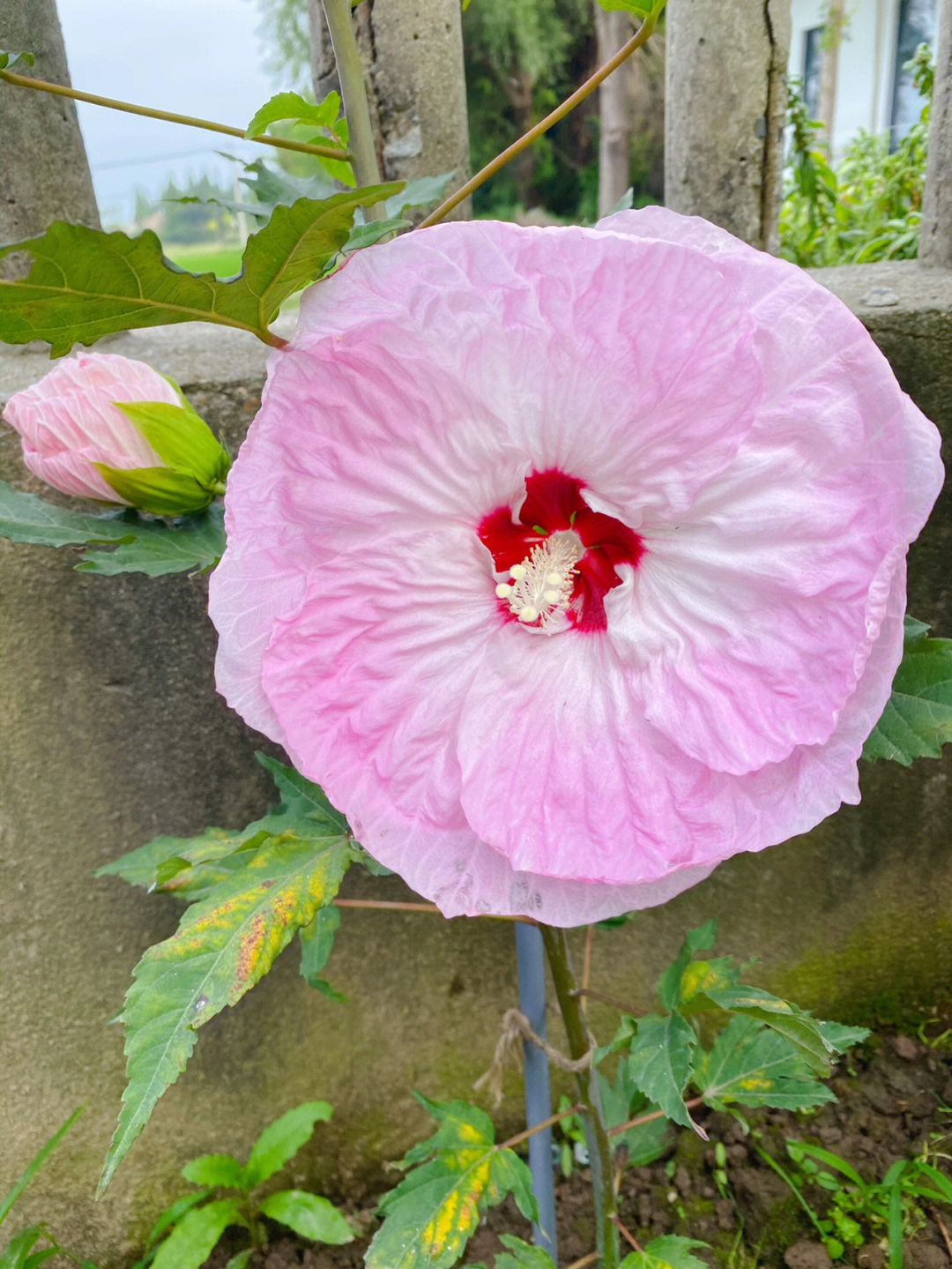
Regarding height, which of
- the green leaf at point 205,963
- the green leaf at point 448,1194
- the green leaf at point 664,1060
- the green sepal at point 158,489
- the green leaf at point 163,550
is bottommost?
the green leaf at point 448,1194

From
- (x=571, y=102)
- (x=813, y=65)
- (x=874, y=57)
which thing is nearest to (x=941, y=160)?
(x=571, y=102)

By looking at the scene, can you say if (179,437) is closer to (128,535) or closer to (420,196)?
(128,535)

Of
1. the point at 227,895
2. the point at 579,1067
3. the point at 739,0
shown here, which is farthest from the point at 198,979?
the point at 739,0

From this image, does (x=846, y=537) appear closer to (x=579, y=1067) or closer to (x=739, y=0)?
(x=579, y=1067)

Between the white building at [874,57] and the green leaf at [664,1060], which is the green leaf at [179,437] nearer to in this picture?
the green leaf at [664,1060]

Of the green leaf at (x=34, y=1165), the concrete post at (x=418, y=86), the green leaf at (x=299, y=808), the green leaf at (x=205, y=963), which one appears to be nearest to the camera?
the green leaf at (x=205, y=963)

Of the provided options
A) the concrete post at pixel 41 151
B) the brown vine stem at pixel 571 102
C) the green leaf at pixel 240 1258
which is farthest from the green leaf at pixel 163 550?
the green leaf at pixel 240 1258

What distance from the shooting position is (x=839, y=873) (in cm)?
144

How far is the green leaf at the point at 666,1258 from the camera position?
930 millimetres

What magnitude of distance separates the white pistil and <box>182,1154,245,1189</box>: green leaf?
1120 mm

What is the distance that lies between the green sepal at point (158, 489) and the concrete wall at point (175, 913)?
1.22 feet

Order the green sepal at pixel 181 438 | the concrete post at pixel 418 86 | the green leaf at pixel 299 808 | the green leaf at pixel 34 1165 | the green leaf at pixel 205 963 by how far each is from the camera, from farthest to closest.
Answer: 1. the green leaf at pixel 34 1165
2. the concrete post at pixel 418 86
3. the green leaf at pixel 299 808
4. the green sepal at pixel 181 438
5. the green leaf at pixel 205 963

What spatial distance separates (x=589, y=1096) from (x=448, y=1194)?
164 millimetres

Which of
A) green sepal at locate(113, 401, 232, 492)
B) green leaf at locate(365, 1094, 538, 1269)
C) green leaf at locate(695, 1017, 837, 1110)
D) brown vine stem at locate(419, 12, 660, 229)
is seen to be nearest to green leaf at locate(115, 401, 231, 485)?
green sepal at locate(113, 401, 232, 492)
